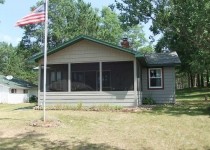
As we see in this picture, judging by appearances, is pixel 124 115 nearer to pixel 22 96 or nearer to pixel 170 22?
pixel 170 22

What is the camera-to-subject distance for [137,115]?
55.6ft

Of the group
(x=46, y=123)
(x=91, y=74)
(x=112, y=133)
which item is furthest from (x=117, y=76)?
(x=112, y=133)

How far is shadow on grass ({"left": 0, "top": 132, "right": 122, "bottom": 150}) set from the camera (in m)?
10.4

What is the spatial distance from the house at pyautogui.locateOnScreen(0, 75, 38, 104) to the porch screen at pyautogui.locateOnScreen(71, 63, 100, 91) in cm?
2563

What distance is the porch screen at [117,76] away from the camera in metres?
20.4

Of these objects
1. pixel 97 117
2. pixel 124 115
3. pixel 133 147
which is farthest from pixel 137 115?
pixel 133 147

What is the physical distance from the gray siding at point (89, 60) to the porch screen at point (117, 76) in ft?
0.85

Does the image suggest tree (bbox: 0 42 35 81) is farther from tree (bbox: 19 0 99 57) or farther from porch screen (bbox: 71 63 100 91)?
porch screen (bbox: 71 63 100 91)

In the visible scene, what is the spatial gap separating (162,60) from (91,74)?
6.38m

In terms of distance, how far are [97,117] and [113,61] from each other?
17.3 feet

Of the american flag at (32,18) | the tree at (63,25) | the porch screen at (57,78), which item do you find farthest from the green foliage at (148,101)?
the tree at (63,25)

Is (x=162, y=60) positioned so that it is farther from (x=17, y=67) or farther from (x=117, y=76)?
(x=17, y=67)

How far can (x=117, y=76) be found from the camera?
2064 cm

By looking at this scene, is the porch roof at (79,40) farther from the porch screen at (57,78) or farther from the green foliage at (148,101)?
the green foliage at (148,101)
